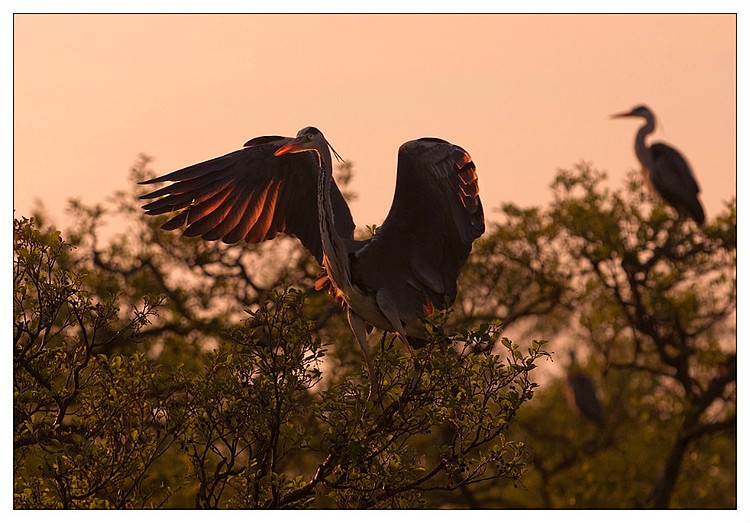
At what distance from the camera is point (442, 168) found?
8.15 meters

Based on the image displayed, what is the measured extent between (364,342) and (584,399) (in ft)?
45.2

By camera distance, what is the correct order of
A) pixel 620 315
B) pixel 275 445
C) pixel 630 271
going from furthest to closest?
pixel 620 315 < pixel 630 271 < pixel 275 445

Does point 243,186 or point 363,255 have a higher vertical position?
point 243,186

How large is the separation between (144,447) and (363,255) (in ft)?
7.43

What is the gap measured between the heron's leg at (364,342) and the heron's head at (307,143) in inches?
45.5

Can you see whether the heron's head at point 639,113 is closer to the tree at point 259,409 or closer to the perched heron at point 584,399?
the perched heron at point 584,399

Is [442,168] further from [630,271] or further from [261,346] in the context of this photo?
[630,271]

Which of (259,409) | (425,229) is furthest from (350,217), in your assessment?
(259,409)

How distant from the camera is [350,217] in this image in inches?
365

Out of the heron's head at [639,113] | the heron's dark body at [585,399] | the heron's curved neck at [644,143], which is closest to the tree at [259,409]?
the heron's curved neck at [644,143]

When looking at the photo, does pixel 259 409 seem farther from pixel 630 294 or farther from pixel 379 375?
pixel 630 294

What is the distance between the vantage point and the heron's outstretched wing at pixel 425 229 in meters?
8.10

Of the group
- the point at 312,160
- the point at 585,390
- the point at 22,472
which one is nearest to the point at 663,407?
the point at 585,390

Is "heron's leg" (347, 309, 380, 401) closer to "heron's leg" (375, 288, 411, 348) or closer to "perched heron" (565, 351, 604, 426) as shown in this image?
"heron's leg" (375, 288, 411, 348)
